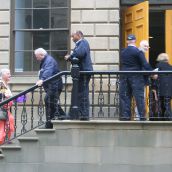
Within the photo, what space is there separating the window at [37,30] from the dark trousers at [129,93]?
356cm

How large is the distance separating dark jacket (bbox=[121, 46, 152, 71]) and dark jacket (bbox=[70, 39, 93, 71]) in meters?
0.75

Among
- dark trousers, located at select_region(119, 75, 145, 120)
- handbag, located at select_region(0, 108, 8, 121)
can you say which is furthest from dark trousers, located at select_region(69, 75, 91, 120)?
handbag, located at select_region(0, 108, 8, 121)

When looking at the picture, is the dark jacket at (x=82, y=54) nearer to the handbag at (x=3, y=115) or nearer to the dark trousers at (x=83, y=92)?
the dark trousers at (x=83, y=92)

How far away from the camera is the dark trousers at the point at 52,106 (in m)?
10.3

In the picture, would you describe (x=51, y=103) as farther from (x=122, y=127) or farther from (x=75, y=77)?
(x=122, y=127)

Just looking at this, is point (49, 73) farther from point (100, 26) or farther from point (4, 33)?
point (4, 33)

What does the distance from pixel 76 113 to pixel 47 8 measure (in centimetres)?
446

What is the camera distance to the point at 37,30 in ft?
44.8

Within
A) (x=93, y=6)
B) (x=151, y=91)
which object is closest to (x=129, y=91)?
(x=151, y=91)

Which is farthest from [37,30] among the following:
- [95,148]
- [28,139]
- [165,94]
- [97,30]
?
[95,148]

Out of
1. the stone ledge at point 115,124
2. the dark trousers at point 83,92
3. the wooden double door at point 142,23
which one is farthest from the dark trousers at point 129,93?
the wooden double door at point 142,23

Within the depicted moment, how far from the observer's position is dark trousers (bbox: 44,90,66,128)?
10336 millimetres

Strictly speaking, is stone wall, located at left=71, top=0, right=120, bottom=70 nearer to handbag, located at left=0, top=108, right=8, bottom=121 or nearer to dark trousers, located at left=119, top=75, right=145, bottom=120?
dark trousers, located at left=119, top=75, right=145, bottom=120

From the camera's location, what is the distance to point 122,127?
9.91 m
